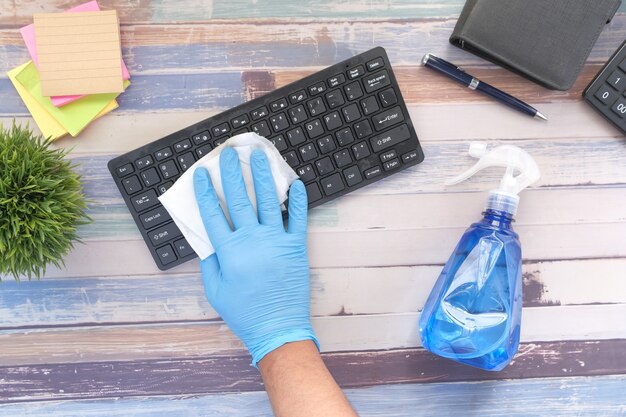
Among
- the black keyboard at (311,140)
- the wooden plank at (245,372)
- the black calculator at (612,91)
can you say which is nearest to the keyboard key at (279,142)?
the black keyboard at (311,140)

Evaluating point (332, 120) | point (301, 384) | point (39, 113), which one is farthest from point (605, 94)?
point (39, 113)

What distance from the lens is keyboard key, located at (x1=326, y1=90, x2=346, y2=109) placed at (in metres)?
0.76

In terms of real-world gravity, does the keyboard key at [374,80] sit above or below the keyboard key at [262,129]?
above

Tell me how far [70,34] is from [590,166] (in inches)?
31.3

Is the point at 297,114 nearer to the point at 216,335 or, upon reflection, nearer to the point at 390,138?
the point at 390,138

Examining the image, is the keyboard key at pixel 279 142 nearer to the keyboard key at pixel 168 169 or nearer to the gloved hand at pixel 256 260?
the gloved hand at pixel 256 260

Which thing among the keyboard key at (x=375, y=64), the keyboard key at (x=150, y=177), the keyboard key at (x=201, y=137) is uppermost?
the keyboard key at (x=375, y=64)

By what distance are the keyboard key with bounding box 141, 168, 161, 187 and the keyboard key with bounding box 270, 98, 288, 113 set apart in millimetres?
192

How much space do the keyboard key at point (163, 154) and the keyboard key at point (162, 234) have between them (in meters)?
0.10

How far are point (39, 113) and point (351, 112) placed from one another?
18.0 inches

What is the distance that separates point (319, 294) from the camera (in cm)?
80

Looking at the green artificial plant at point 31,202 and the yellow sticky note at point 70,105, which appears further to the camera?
the yellow sticky note at point 70,105

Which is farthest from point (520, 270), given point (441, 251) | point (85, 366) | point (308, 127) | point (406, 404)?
point (85, 366)

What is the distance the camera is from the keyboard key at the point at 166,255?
29.6 inches
